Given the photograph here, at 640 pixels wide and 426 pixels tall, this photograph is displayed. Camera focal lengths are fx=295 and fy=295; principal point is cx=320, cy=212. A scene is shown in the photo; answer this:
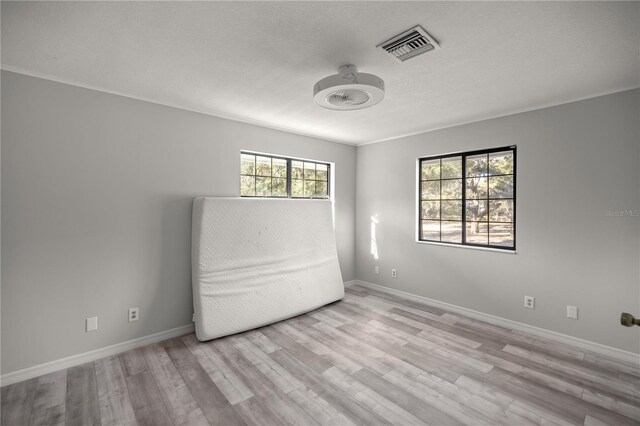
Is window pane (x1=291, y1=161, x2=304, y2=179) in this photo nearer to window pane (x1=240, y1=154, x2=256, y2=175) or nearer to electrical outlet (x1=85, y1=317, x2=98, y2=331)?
window pane (x1=240, y1=154, x2=256, y2=175)

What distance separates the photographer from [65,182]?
98.6 inches

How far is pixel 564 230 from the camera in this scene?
298 centimetres

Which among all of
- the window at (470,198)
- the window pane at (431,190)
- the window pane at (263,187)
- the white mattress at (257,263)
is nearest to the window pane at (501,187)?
the window at (470,198)

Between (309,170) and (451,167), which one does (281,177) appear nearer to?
(309,170)

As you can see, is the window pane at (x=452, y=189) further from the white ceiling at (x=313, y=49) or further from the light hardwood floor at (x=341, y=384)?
the light hardwood floor at (x=341, y=384)

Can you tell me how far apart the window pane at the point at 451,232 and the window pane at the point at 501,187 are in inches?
22.3

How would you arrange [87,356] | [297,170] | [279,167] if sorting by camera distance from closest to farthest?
[87,356] < [279,167] < [297,170]

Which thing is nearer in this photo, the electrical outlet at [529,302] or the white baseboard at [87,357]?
the white baseboard at [87,357]

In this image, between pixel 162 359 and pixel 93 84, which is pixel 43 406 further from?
pixel 93 84

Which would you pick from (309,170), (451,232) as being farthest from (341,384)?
(309,170)

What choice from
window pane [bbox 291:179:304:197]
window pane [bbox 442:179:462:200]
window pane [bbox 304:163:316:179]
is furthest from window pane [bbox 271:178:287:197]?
window pane [bbox 442:179:462:200]

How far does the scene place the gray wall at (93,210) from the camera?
2.32 metres

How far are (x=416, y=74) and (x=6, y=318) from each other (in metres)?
3.71

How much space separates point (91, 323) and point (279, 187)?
2473mm
